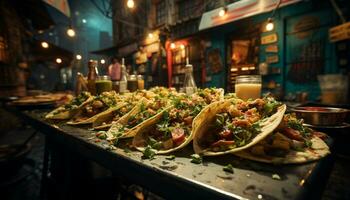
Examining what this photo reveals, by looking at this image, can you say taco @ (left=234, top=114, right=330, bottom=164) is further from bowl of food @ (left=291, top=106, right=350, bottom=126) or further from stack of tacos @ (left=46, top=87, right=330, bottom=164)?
bowl of food @ (left=291, top=106, right=350, bottom=126)

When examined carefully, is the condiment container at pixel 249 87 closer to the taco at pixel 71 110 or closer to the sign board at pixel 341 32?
the taco at pixel 71 110

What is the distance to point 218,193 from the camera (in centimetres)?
95

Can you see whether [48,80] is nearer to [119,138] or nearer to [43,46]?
[43,46]

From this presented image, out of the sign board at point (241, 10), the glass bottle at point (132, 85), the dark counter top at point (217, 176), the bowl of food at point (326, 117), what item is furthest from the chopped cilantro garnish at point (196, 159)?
the sign board at point (241, 10)

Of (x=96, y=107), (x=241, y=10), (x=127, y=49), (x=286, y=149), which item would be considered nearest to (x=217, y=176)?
(x=286, y=149)

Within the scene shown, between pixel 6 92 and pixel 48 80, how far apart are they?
40792mm

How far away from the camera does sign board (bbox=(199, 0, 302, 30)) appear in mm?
6976

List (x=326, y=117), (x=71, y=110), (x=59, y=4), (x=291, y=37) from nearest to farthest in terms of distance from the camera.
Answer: (x=326, y=117) < (x=71, y=110) < (x=59, y=4) < (x=291, y=37)

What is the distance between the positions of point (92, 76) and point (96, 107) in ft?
3.87

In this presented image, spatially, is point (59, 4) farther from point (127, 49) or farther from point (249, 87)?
point (127, 49)


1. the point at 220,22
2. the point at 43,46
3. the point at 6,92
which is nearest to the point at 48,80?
the point at 43,46

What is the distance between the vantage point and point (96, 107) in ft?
9.98

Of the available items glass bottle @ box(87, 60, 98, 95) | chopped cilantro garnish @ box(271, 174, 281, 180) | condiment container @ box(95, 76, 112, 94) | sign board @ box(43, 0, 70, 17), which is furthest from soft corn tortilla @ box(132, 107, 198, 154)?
sign board @ box(43, 0, 70, 17)

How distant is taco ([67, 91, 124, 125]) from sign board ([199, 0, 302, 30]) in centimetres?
608
